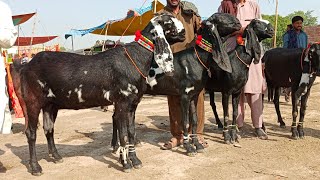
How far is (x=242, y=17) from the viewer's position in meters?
6.62

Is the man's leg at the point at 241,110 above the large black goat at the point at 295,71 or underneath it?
underneath

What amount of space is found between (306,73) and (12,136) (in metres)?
6.16

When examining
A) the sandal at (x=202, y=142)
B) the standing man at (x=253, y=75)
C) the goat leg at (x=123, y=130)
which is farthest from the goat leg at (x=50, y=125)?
the standing man at (x=253, y=75)

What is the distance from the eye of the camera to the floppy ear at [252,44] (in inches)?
236

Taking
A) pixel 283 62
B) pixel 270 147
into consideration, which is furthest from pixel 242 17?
pixel 270 147

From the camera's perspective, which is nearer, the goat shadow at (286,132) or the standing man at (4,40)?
the standing man at (4,40)

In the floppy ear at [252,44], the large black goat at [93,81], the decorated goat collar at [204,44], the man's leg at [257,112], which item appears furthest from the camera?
the man's leg at [257,112]

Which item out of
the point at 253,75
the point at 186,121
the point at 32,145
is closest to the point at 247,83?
the point at 253,75

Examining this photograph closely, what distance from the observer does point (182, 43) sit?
247 inches

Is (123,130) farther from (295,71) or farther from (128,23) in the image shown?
(128,23)

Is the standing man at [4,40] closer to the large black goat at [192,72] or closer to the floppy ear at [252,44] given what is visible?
the large black goat at [192,72]

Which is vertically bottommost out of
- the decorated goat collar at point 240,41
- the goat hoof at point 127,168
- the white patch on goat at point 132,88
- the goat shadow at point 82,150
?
the goat shadow at point 82,150

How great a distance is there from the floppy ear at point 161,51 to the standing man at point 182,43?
1.16m

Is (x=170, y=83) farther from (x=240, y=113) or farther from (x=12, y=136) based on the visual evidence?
(x=12, y=136)
